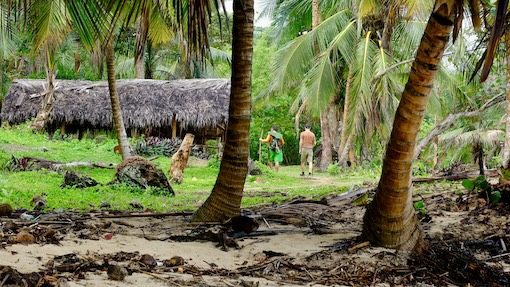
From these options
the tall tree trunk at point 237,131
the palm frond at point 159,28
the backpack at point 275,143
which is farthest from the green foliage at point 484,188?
the backpack at point 275,143

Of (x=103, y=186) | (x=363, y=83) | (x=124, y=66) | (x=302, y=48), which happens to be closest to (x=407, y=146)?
(x=103, y=186)

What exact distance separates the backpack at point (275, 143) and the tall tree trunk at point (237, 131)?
11.6 m

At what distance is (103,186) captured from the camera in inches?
378

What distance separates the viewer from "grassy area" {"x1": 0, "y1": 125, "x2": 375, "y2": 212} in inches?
315

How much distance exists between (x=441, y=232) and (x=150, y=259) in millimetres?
2966

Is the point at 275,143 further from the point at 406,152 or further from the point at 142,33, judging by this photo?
the point at 406,152

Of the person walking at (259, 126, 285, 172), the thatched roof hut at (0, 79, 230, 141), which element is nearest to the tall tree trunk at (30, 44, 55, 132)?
the thatched roof hut at (0, 79, 230, 141)

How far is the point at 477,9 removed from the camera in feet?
13.4

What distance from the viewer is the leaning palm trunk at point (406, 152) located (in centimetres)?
422

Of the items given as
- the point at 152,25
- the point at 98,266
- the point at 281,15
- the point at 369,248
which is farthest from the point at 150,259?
the point at 281,15

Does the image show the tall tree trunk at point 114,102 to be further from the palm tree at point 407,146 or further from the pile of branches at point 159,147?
the palm tree at point 407,146

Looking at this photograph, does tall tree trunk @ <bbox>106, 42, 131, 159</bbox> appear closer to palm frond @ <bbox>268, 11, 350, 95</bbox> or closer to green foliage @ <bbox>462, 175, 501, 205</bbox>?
palm frond @ <bbox>268, 11, 350, 95</bbox>

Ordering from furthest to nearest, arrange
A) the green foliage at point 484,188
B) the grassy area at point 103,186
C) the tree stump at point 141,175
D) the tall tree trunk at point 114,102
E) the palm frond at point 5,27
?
1. the tall tree trunk at point 114,102
2. the tree stump at point 141,175
3. the palm frond at point 5,27
4. the grassy area at point 103,186
5. the green foliage at point 484,188

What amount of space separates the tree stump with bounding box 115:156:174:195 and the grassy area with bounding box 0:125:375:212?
0.25 m
